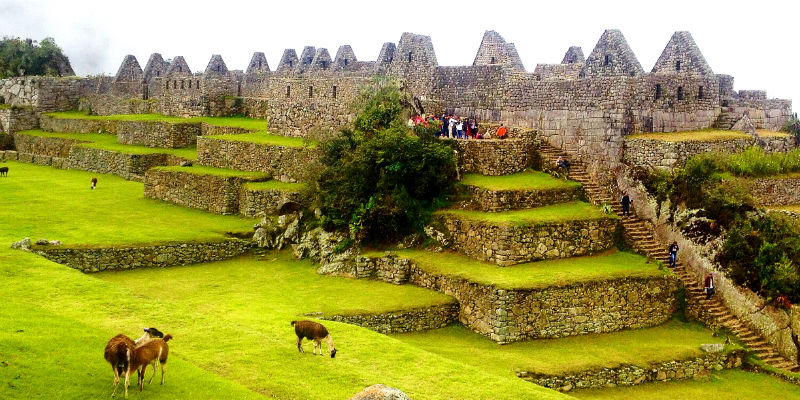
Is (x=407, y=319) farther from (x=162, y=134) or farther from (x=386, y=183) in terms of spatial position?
(x=162, y=134)

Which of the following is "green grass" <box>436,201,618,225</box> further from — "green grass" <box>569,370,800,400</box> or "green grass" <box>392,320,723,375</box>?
"green grass" <box>569,370,800,400</box>

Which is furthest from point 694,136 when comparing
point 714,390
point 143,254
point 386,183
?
point 143,254

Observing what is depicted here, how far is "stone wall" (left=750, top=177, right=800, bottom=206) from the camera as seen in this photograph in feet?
98.3

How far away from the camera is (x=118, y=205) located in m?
38.7

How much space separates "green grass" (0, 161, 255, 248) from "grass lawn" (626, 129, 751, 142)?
1382 centimetres

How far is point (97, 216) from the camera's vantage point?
3597cm

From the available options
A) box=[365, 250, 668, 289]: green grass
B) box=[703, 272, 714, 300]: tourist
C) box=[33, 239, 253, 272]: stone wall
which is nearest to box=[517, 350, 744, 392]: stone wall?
box=[703, 272, 714, 300]: tourist

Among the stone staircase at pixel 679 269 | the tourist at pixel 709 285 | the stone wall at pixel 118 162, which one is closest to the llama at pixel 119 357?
the stone staircase at pixel 679 269

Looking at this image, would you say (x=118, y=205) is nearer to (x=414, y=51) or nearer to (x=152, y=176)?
(x=152, y=176)

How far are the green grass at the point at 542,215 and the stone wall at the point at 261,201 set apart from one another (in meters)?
6.80

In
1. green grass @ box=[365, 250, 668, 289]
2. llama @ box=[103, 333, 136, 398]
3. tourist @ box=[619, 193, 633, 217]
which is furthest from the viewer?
tourist @ box=[619, 193, 633, 217]

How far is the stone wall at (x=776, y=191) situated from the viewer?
1179 inches

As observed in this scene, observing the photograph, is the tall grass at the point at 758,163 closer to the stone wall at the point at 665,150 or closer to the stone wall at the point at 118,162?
the stone wall at the point at 665,150

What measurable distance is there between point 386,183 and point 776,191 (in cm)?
1194
